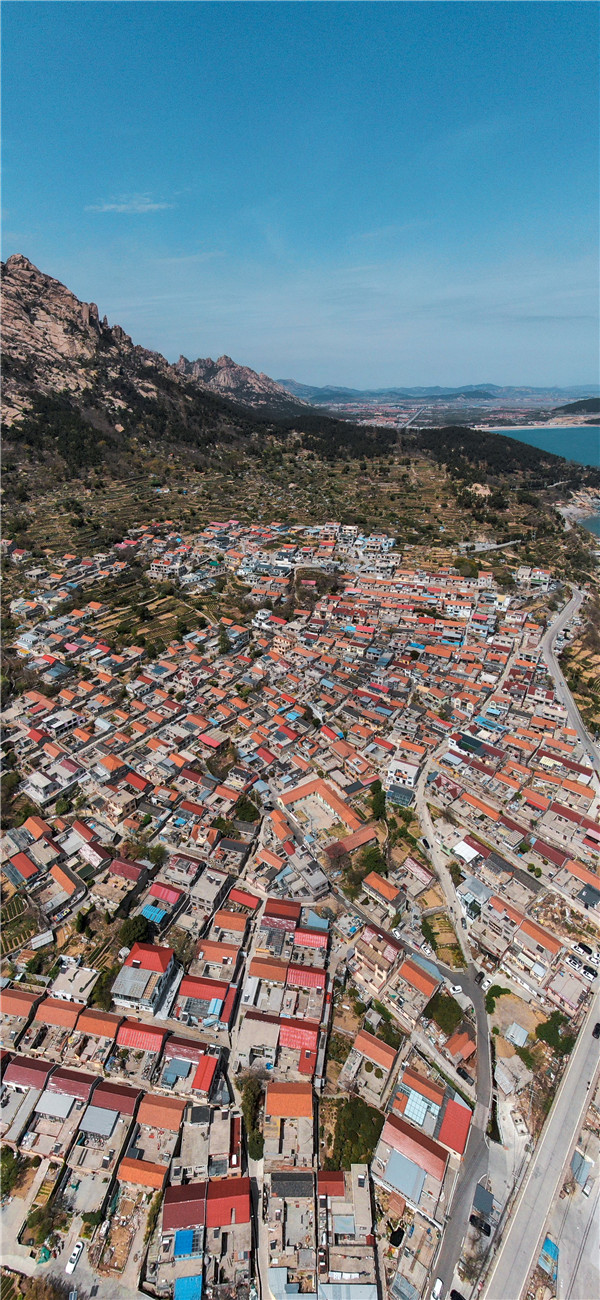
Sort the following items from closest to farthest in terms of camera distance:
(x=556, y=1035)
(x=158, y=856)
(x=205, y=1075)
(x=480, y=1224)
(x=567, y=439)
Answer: (x=480, y=1224) < (x=205, y=1075) < (x=556, y=1035) < (x=158, y=856) < (x=567, y=439)

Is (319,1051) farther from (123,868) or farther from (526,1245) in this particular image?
(123,868)

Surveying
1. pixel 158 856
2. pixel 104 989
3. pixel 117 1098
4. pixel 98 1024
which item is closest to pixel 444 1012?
pixel 117 1098

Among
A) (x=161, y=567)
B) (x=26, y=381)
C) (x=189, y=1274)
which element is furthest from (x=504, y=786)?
(x=26, y=381)

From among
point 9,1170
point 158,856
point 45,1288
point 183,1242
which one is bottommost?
point 45,1288

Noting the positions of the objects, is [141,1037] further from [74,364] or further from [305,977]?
[74,364]

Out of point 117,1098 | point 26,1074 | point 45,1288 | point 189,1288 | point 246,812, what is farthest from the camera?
point 246,812

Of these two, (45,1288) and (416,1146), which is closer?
(45,1288)

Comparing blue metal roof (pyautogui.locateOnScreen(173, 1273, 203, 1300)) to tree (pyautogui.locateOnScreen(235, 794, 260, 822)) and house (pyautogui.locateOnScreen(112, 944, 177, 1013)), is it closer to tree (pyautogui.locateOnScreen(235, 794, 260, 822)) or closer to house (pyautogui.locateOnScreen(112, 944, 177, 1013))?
house (pyautogui.locateOnScreen(112, 944, 177, 1013))

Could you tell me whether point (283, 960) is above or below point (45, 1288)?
above
